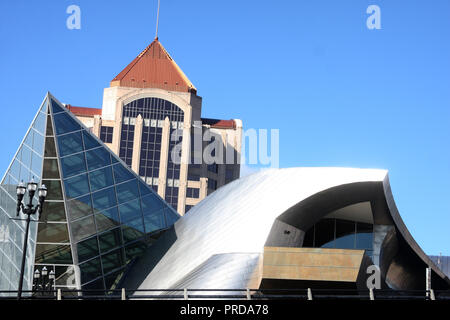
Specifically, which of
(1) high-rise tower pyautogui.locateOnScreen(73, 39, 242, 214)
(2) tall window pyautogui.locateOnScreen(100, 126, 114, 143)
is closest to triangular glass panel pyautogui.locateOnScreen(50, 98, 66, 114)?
(1) high-rise tower pyautogui.locateOnScreen(73, 39, 242, 214)

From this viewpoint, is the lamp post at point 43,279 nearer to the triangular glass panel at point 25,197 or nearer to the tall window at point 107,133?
the triangular glass panel at point 25,197

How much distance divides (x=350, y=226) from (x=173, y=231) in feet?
29.0

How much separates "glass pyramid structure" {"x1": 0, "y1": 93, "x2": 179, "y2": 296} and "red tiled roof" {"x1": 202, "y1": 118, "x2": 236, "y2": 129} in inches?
3354

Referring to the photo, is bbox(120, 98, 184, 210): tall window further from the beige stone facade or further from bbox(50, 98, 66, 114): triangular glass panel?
bbox(50, 98, 66, 114): triangular glass panel

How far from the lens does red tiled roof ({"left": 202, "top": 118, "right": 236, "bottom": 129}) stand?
131 m

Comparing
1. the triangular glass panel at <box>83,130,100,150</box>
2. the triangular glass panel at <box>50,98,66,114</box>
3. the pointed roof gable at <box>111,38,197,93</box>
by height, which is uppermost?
the pointed roof gable at <box>111,38,197,93</box>

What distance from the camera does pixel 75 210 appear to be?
42719 mm

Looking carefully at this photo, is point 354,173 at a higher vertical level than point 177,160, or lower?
lower

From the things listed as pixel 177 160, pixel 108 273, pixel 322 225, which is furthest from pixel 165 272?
pixel 177 160

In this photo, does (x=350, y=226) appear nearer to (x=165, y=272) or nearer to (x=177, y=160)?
(x=165, y=272)

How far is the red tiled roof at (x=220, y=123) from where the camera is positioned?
130750 millimetres

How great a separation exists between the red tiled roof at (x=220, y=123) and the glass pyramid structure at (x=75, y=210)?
85.2m
